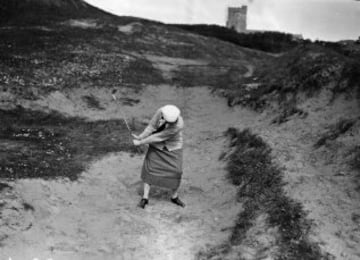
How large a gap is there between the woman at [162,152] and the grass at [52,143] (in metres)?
2.50

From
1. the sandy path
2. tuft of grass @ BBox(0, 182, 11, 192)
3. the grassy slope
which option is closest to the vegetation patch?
the grassy slope

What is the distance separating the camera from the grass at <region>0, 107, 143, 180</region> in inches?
484

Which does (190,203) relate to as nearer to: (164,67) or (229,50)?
(164,67)

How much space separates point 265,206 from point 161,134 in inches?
107

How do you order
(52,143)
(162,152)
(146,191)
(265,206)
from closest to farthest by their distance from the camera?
(265,206), (162,152), (146,191), (52,143)

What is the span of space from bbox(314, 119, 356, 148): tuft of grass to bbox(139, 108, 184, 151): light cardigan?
4.59 m

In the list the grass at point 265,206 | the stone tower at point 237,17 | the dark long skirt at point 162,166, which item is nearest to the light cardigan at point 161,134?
the dark long skirt at point 162,166

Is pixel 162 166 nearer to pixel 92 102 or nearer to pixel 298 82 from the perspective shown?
pixel 298 82

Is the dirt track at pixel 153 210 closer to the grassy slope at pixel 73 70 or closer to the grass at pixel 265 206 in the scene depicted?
the grass at pixel 265 206

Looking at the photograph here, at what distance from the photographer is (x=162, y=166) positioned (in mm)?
10820

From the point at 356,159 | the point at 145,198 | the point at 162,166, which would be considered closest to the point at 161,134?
the point at 162,166

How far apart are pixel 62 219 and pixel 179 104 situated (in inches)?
535

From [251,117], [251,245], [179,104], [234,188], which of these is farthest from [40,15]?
[251,245]

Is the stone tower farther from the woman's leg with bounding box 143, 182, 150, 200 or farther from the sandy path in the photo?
the woman's leg with bounding box 143, 182, 150, 200
